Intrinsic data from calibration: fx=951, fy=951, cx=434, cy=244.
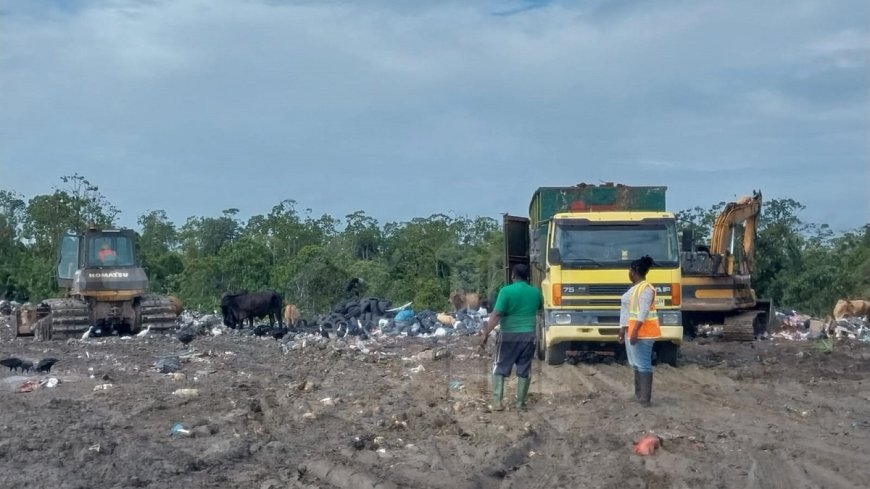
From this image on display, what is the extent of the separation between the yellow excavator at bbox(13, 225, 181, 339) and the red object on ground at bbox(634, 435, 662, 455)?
56.9 ft

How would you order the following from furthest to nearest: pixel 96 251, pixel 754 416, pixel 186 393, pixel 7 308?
pixel 7 308, pixel 96 251, pixel 186 393, pixel 754 416

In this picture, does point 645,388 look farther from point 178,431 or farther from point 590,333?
point 178,431

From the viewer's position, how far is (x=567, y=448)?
28.8ft

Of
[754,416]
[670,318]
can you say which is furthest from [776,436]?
[670,318]

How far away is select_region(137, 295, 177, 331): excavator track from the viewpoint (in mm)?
23672

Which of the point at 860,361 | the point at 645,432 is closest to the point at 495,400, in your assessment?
the point at 645,432

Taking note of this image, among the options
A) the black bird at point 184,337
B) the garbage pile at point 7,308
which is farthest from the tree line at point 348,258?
the black bird at point 184,337

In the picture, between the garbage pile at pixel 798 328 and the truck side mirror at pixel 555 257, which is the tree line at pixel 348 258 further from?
the truck side mirror at pixel 555 257

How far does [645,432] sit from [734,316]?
504 inches

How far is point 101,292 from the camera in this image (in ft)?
76.1

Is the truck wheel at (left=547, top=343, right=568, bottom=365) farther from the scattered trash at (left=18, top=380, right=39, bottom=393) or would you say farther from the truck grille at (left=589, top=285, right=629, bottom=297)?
the scattered trash at (left=18, top=380, right=39, bottom=393)

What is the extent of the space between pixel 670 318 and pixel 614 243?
4.61ft

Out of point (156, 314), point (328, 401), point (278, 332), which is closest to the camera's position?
point (328, 401)

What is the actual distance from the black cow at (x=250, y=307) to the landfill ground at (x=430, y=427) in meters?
9.37
